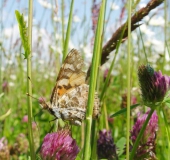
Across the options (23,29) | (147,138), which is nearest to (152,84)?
(147,138)

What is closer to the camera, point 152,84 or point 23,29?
point 23,29

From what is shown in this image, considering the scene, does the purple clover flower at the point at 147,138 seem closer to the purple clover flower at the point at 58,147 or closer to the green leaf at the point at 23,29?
the purple clover flower at the point at 58,147

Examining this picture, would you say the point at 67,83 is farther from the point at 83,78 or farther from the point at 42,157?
the point at 42,157

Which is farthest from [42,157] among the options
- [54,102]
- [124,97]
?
[124,97]

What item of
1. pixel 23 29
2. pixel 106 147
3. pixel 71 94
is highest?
pixel 23 29

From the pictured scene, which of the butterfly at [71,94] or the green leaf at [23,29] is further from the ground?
the green leaf at [23,29]

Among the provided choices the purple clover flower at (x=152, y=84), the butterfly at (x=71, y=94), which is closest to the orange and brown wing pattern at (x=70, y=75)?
the butterfly at (x=71, y=94)

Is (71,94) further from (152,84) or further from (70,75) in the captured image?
(152,84)
